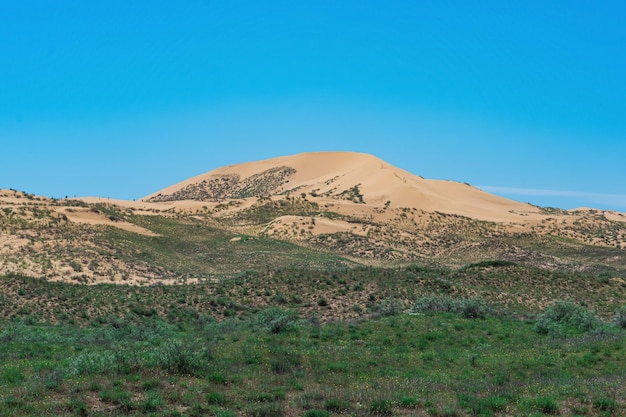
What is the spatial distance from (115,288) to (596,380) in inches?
1185

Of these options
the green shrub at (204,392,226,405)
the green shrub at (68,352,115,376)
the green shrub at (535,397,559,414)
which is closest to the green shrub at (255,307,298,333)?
the green shrub at (68,352,115,376)

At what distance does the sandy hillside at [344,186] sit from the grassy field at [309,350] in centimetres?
7307

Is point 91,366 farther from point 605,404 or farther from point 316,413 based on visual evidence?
point 605,404

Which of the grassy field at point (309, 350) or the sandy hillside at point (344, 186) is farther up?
the sandy hillside at point (344, 186)

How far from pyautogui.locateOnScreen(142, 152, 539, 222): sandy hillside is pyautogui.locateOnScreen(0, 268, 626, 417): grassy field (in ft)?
240

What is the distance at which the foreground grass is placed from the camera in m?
12.6

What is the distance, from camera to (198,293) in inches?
1464

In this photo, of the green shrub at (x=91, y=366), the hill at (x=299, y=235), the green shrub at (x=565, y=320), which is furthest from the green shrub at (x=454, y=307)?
the hill at (x=299, y=235)

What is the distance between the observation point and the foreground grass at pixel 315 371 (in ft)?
41.3

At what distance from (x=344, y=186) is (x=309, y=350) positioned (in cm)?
11223

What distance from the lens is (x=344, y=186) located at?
131750 mm

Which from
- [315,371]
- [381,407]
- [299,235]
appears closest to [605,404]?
[381,407]

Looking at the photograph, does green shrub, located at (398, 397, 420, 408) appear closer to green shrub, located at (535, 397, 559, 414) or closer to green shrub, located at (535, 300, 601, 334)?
green shrub, located at (535, 397, 559, 414)

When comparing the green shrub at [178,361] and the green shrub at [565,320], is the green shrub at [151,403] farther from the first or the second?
the green shrub at [565,320]
